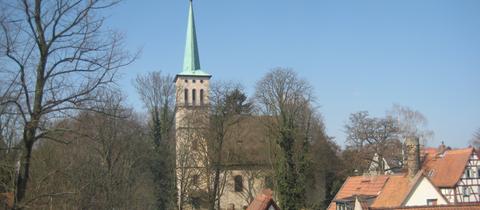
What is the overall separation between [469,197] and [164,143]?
25600 millimetres

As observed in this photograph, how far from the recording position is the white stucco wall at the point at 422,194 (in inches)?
1012

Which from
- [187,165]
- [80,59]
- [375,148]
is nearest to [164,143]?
[187,165]

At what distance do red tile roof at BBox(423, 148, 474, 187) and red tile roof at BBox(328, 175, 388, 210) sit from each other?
13419 millimetres

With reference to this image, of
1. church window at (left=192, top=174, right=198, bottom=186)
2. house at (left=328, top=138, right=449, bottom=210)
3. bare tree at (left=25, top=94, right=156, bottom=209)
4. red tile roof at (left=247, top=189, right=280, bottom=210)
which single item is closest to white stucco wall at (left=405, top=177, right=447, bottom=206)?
house at (left=328, top=138, right=449, bottom=210)

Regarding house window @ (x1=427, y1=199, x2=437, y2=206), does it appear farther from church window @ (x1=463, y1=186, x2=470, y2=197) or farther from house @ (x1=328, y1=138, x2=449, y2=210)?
church window @ (x1=463, y1=186, x2=470, y2=197)

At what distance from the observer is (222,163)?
143ft

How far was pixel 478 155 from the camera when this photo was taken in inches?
1658

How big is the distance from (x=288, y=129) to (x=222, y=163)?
34.0ft

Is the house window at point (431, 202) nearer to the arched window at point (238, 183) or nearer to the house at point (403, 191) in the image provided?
the house at point (403, 191)

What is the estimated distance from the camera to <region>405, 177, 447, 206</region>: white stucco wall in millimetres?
25703

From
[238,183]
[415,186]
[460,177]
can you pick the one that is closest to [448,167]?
[460,177]

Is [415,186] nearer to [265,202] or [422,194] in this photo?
[422,194]

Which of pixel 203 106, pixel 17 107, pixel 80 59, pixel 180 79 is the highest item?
pixel 180 79

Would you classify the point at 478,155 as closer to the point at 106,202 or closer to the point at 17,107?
the point at 106,202
